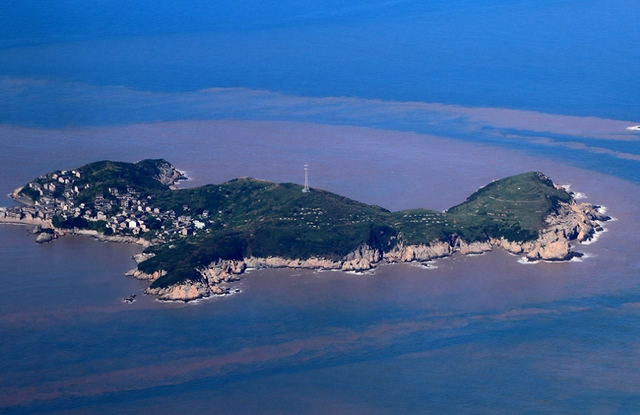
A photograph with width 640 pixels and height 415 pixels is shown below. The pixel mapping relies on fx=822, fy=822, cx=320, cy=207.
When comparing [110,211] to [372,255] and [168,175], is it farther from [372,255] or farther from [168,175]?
[372,255]

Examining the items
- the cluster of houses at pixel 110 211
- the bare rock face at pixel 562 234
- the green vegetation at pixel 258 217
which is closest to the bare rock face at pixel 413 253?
the green vegetation at pixel 258 217

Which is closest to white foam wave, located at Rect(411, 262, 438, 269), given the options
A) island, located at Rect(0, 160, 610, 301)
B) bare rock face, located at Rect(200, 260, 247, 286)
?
island, located at Rect(0, 160, 610, 301)

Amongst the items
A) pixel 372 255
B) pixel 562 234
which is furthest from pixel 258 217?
pixel 562 234

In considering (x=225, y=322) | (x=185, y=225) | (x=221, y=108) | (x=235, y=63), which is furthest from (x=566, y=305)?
(x=235, y=63)

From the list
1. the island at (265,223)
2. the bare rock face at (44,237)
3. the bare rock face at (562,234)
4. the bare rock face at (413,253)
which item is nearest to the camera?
the island at (265,223)

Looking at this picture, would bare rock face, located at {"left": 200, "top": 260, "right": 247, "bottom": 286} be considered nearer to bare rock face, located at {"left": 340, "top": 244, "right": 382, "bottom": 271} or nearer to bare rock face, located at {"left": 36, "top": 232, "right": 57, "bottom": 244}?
bare rock face, located at {"left": 340, "top": 244, "right": 382, "bottom": 271}

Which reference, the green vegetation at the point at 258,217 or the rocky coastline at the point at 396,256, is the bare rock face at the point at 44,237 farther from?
the rocky coastline at the point at 396,256
